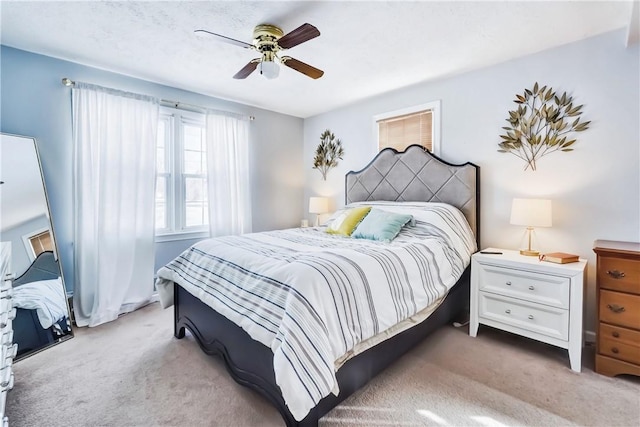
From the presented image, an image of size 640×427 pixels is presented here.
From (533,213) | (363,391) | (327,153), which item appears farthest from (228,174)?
(533,213)

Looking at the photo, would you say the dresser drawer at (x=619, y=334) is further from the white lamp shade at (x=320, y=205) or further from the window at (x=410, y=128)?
the white lamp shade at (x=320, y=205)

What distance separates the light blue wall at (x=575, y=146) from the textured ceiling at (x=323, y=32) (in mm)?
169

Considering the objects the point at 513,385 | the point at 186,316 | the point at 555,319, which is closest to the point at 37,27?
the point at 186,316

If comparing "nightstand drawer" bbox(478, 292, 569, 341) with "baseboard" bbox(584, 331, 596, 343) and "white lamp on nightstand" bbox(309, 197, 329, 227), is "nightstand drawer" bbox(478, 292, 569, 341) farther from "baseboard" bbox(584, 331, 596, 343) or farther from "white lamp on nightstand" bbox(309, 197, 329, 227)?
"white lamp on nightstand" bbox(309, 197, 329, 227)

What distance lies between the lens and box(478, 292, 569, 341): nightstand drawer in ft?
6.95

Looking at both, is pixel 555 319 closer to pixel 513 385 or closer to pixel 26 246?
pixel 513 385

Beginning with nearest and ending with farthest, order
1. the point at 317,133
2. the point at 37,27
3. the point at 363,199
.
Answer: the point at 37,27, the point at 363,199, the point at 317,133

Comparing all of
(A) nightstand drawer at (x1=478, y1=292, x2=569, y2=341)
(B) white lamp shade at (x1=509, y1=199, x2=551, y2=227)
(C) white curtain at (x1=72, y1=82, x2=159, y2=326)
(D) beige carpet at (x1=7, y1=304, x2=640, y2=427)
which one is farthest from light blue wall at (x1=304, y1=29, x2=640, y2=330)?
(C) white curtain at (x1=72, y1=82, x2=159, y2=326)

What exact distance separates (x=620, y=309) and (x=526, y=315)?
1.75 feet

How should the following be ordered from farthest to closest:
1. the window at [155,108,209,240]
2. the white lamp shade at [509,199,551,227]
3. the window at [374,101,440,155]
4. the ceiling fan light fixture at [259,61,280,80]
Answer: the window at [155,108,209,240]
the window at [374,101,440,155]
the white lamp shade at [509,199,551,227]
the ceiling fan light fixture at [259,61,280,80]

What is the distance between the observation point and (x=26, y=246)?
8.02 feet

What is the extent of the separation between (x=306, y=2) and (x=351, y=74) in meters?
1.29

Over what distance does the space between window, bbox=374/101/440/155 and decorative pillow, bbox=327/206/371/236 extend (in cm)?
111

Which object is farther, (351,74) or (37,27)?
(351,74)
